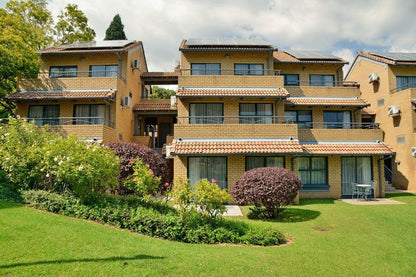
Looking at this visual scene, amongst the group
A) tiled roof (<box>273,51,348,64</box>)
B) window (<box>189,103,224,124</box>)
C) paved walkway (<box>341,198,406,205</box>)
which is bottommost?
paved walkway (<box>341,198,406,205</box>)

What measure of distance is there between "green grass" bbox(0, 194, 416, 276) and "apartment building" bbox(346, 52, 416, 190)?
13.0 meters

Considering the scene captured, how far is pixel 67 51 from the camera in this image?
1948cm

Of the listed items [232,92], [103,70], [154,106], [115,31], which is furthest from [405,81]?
[115,31]

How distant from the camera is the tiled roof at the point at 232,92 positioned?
16.4 metres

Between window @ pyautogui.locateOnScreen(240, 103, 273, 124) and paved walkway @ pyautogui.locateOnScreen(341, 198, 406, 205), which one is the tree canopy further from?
paved walkway @ pyautogui.locateOnScreen(341, 198, 406, 205)

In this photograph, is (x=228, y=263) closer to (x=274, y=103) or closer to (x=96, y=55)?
(x=274, y=103)

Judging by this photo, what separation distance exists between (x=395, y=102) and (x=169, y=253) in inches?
866

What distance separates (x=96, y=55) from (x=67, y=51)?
79.9 inches

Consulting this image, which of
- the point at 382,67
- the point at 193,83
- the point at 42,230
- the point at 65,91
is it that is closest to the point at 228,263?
the point at 42,230

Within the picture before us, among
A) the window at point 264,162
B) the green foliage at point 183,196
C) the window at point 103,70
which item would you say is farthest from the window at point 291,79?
the green foliage at point 183,196

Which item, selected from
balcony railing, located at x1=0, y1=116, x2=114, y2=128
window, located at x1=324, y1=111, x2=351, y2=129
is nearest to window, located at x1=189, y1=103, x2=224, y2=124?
balcony railing, located at x1=0, y1=116, x2=114, y2=128

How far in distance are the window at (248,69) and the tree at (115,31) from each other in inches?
788

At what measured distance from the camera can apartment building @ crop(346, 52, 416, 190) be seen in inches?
762

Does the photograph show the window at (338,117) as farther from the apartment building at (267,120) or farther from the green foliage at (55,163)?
the green foliage at (55,163)
